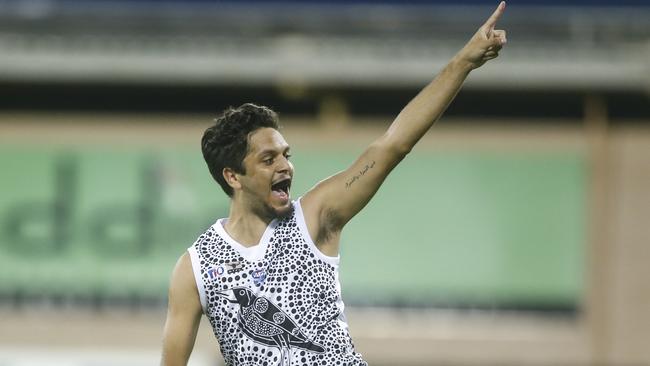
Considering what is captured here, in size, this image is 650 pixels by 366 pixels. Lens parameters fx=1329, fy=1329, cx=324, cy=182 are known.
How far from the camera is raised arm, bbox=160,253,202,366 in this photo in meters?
5.03

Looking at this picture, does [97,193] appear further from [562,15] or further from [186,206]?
[562,15]

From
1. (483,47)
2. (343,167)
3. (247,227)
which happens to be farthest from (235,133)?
(343,167)

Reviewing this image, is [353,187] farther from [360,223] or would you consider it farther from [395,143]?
[360,223]

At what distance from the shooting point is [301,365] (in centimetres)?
489

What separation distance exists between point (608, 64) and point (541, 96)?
786mm

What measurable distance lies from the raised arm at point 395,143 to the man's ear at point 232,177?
347mm

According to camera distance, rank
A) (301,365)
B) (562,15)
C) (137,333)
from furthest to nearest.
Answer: (137,333) → (562,15) → (301,365)

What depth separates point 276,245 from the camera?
16.4 feet

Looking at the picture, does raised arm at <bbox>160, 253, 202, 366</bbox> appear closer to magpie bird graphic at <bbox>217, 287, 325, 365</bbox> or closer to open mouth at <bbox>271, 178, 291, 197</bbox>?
magpie bird graphic at <bbox>217, 287, 325, 365</bbox>

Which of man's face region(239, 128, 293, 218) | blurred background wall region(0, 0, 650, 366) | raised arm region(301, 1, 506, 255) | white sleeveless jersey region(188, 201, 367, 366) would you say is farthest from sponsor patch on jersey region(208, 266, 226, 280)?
blurred background wall region(0, 0, 650, 366)

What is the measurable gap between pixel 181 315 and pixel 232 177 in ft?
1.85

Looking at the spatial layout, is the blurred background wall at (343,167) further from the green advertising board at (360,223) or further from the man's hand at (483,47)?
the man's hand at (483,47)

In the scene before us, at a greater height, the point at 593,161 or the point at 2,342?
the point at 593,161

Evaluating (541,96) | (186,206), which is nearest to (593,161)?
(541,96)
